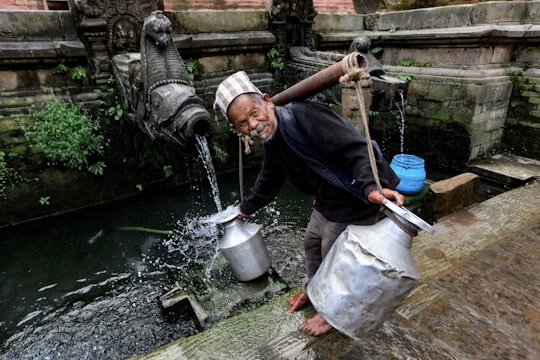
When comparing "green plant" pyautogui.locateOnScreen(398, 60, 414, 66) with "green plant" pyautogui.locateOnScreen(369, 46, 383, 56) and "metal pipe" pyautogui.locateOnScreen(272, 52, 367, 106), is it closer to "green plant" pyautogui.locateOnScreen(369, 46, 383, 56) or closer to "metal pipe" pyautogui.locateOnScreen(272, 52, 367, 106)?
"green plant" pyautogui.locateOnScreen(369, 46, 383, 56)

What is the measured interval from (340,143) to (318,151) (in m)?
0.18

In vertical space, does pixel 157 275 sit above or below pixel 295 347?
below

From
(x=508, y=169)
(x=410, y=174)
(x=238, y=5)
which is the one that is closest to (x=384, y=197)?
(x=410, y=174)

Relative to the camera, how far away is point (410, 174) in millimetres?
5184

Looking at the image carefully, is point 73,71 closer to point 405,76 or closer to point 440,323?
point 440,323

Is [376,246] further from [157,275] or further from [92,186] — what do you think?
[92,186]

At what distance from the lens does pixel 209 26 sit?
20.8 feet

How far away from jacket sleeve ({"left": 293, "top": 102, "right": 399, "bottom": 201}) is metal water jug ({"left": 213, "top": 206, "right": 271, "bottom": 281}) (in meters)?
1.17

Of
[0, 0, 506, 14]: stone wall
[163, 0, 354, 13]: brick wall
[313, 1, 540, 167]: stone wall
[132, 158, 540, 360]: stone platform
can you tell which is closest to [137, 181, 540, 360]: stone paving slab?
[132, 158, 540, 360]: stone platform

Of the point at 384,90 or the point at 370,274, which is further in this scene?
the point at 384,90

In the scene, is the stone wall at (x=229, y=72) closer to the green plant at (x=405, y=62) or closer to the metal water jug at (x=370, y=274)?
the green plant at (x=405, y=62)

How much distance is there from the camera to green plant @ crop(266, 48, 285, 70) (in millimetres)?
7125

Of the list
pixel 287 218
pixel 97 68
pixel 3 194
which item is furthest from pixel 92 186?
pixel 287 218

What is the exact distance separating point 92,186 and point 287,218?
341 cm
